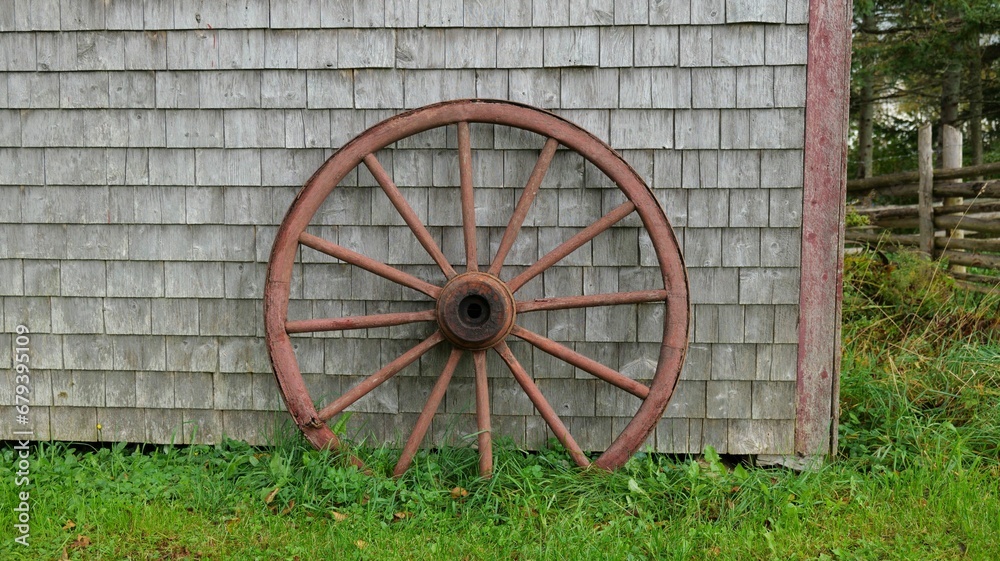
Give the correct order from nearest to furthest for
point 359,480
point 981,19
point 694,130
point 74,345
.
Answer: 1. point 359,480
2. point 694,130
3. point 74,345
4. point 981,19

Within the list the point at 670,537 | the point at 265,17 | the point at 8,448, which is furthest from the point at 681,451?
the point at 8,448

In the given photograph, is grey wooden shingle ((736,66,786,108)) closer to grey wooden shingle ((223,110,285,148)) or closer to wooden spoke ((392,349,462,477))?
wooden spoke ((392,349,462,477))

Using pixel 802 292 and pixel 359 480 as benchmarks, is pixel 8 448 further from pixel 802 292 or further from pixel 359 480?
pixel 802 292

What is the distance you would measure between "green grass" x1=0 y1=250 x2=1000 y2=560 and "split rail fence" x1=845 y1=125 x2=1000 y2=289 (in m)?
2.80

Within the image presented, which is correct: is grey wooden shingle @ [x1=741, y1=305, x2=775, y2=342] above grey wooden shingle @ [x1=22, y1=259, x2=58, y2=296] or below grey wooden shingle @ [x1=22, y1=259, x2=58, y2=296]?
below

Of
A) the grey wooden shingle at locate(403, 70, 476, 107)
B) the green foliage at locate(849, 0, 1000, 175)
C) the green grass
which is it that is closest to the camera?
the green grass

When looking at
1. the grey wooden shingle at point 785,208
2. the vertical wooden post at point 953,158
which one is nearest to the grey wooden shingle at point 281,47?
the grey wooden shingle at point 785,208

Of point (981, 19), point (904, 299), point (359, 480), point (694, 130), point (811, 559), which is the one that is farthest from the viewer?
point (981, 19)

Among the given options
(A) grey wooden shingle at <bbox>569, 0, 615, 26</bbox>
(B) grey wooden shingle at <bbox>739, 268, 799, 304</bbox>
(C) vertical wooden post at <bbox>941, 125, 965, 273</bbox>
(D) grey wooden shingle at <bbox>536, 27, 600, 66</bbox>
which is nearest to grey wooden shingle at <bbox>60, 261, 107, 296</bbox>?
(D) grey wooden shingle at <bbox>536, 27, 600, 66</bbox>

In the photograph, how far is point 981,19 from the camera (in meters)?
6.88

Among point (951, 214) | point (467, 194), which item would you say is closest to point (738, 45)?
point (467, 194)

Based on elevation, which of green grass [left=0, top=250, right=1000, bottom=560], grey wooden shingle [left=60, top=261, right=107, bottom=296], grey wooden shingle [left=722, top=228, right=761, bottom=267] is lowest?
green grass [left=0, top=250, right=1000, bottom=560]

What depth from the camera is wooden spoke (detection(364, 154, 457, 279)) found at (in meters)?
2.77

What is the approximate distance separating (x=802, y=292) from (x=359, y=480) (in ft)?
6.49
